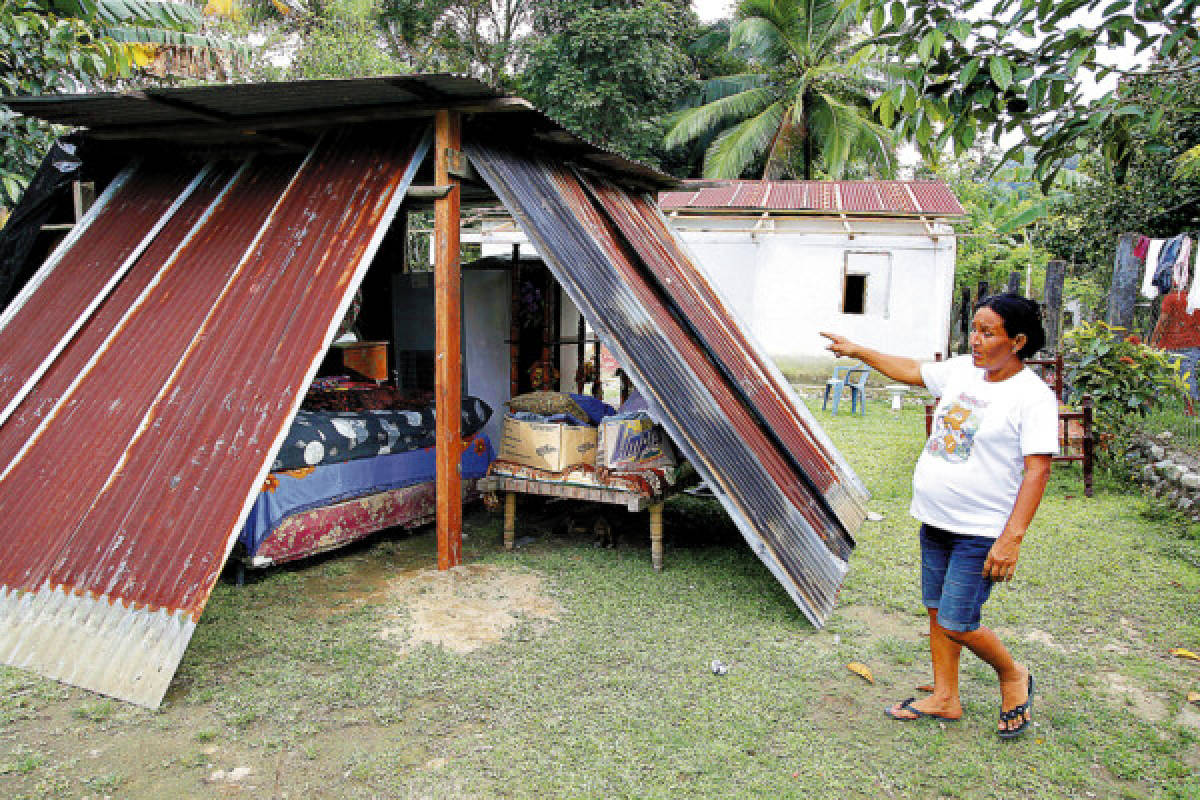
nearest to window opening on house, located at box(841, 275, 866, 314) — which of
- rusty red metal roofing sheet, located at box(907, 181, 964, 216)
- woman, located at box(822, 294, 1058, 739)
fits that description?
rusty red metal roofing sheet, located at box(907, 181, 964, 216)

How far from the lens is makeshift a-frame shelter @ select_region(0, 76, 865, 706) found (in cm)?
393

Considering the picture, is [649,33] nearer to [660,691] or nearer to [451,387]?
[451,387]

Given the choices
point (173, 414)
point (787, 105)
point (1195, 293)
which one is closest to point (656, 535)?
point (173, 414)

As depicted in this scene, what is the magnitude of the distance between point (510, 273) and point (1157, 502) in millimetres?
6217

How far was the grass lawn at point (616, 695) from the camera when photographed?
3.18 metres

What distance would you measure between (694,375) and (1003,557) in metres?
2.61

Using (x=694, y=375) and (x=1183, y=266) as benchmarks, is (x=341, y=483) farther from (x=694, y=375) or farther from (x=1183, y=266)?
(x=1183, y=266)

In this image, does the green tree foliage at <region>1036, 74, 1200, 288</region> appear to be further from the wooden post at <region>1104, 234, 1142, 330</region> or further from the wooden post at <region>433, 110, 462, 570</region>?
the wooden post at <region>433, 110, 462, 570</region>

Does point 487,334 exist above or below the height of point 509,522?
above

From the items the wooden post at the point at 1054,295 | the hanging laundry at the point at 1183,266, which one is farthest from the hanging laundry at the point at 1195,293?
the wooden post at the point at 1054,295

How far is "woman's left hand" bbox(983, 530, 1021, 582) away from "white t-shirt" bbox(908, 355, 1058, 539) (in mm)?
118

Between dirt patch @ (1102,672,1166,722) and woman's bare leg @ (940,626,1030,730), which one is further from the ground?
woman's bare leg @ (940,626,1030,730)

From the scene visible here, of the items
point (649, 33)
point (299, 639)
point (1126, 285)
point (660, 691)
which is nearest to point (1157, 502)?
point (1126, 285)

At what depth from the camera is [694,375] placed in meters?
5.50
